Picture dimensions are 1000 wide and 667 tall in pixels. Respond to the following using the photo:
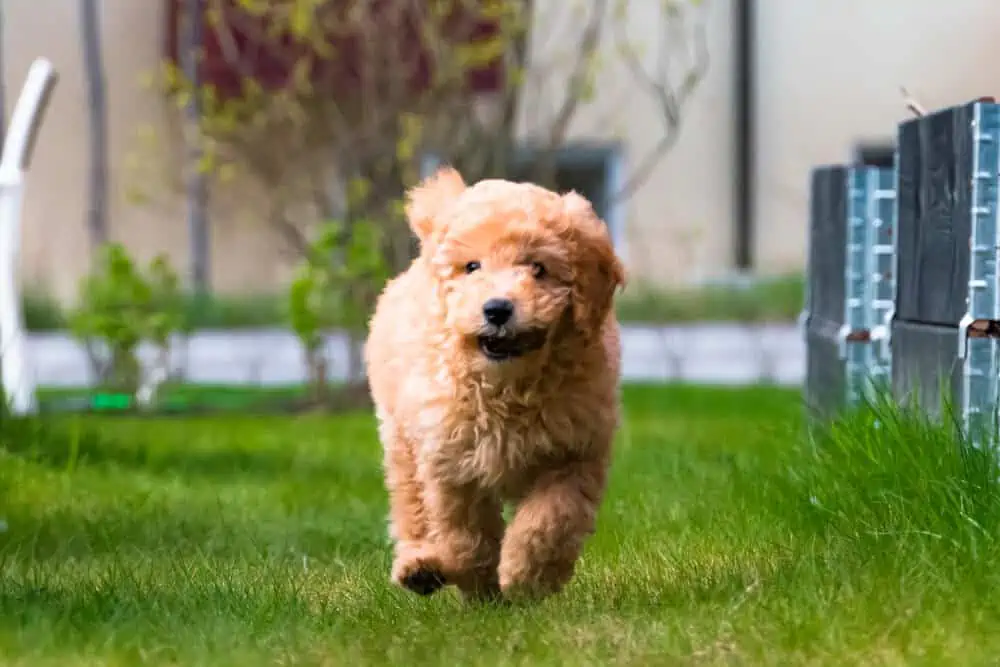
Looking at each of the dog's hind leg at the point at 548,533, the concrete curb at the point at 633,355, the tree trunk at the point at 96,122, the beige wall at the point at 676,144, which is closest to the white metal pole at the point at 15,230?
the dog's hind leg at the point at 548,533

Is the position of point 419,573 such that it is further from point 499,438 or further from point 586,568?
point 586,568

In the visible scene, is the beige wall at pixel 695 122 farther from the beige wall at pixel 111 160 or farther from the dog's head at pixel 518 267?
the dog's head at pixel 518 267

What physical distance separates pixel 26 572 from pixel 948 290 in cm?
291

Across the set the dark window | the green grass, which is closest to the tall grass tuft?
the green grass

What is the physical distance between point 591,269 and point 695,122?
9629 mm

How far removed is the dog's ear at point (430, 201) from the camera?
4594 millimetres

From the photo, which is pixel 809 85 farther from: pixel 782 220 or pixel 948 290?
pixel 948 290

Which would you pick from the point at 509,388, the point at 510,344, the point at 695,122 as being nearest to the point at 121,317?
the point at 695,122

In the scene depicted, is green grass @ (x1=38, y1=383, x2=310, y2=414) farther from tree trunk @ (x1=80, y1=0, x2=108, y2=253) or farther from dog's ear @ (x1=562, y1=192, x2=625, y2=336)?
dog's ear @ (x1=562, y1=192, x2=625, y2=336)

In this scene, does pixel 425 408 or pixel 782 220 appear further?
pixel 782 220

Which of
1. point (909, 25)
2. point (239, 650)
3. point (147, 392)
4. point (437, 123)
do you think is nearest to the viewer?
point (239, 650)

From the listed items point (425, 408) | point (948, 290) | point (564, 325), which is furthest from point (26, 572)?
point (948, 290)

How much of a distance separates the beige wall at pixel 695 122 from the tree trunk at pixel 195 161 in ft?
0.39

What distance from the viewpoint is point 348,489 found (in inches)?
273
